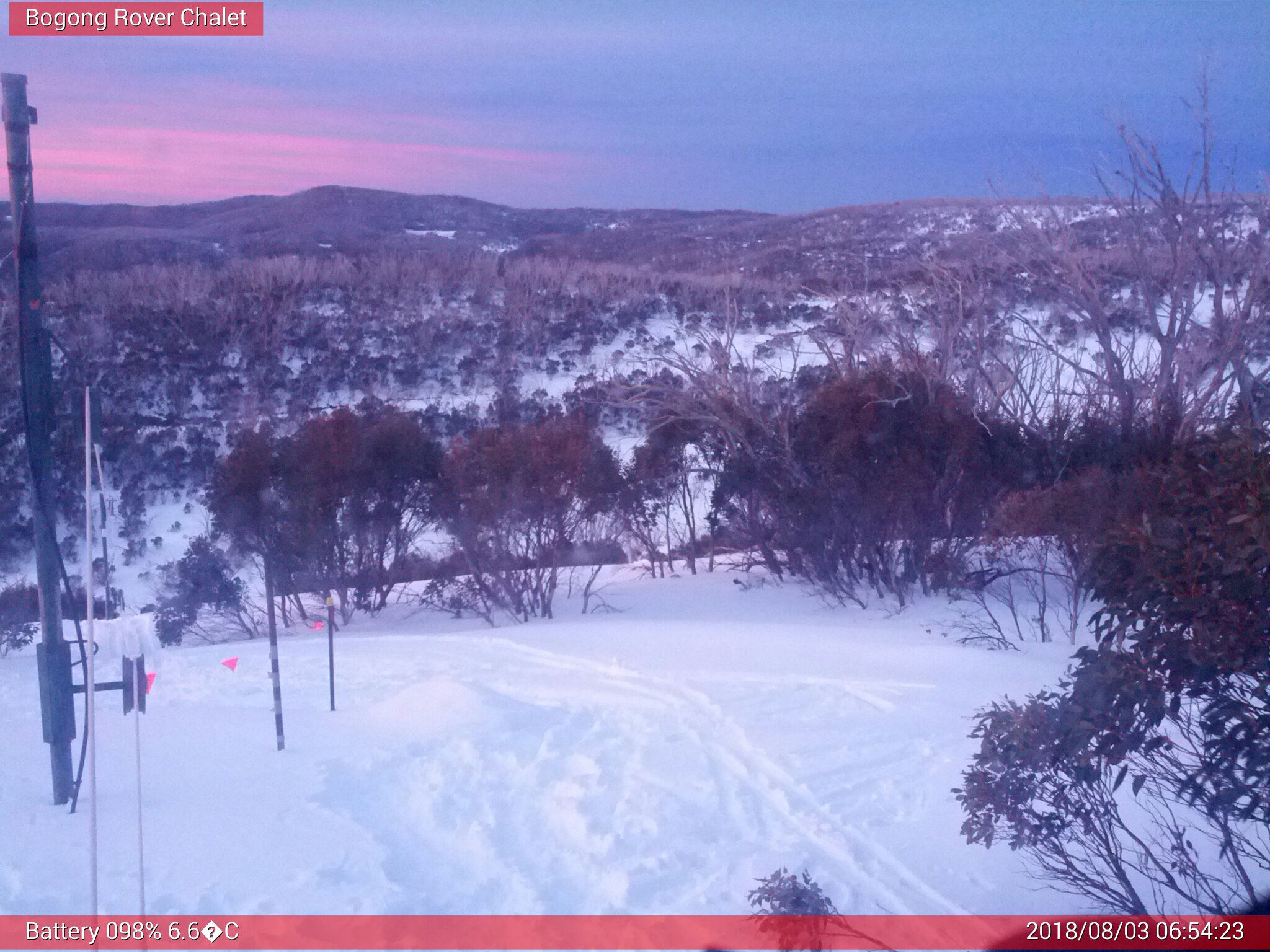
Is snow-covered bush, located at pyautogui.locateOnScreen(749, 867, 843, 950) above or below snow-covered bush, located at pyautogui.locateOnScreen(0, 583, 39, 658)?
above

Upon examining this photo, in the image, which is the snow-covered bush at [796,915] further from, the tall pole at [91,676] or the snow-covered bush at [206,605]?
the snow-covered bush at [206,605]

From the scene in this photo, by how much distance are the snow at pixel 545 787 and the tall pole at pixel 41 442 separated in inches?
19.5

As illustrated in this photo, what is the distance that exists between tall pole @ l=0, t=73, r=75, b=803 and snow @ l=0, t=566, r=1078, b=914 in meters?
0.50

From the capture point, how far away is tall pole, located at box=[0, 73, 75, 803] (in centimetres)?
541

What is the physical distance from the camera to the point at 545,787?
19.9 ft

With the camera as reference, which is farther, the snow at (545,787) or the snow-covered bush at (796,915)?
the snow at (545,787)

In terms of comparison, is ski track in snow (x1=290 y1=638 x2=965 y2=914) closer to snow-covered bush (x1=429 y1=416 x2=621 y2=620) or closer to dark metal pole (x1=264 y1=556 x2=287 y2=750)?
dark metal pole (x1=264 y1=556 x2=287 y2=750)

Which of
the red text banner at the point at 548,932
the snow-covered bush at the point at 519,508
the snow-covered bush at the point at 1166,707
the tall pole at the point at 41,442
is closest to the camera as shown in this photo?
the snow-covered bush at the point at 1166,707

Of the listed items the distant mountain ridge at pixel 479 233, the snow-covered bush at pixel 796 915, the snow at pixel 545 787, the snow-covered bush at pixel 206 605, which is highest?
the distant mountain ridge at pixel 479 233

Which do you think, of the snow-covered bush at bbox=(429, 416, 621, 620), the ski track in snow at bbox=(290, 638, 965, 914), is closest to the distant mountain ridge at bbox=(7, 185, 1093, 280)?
the snow-covered bush at bbox=(429, 416, 621, 620)

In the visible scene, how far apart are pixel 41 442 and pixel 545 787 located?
11.9 feet

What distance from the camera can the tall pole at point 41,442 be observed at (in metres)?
5.41

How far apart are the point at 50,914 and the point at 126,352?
27177mm

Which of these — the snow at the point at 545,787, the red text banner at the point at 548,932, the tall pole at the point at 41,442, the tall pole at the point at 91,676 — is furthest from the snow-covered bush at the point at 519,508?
the red text banner at the point at 548,932
